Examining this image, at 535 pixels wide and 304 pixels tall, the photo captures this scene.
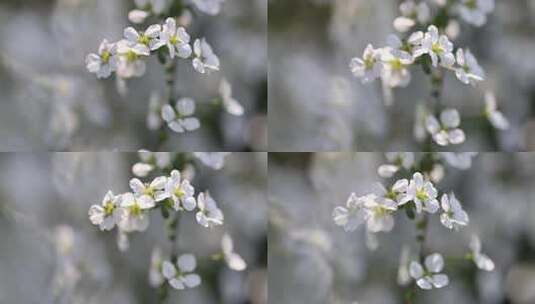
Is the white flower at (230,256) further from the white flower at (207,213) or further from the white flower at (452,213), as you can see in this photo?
the white flower at (452,213)

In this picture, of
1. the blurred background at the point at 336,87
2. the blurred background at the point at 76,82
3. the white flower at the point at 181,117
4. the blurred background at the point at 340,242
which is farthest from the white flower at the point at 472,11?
the white flower at the point at 181,117

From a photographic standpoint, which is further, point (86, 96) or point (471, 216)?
point (471, 216)

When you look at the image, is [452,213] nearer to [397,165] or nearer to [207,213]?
[397,165]

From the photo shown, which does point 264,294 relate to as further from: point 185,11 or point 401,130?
point 185,11

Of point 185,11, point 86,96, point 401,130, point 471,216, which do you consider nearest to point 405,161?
point 401,130

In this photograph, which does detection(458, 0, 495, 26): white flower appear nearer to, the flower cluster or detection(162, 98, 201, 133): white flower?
the flower cluster
